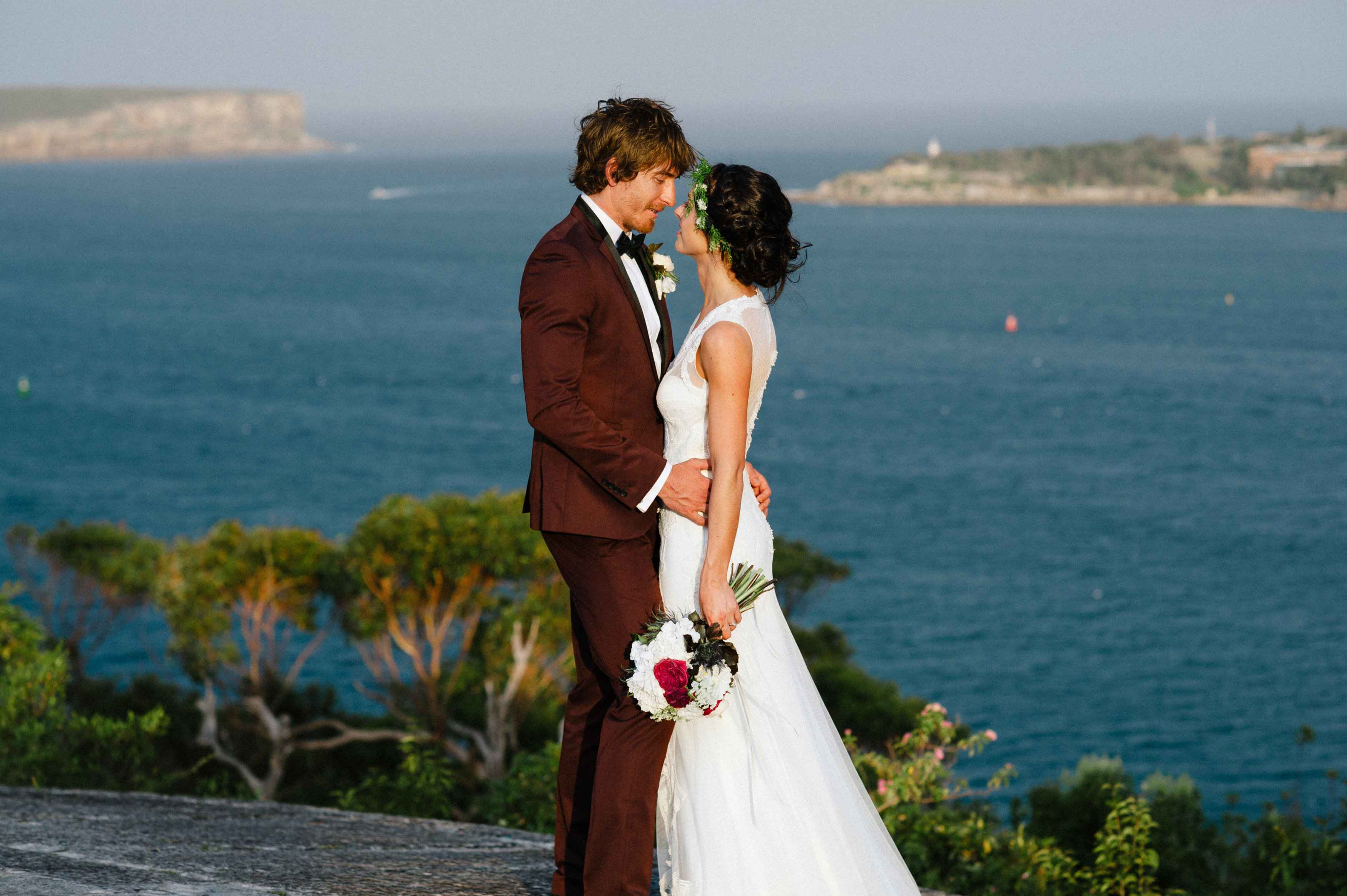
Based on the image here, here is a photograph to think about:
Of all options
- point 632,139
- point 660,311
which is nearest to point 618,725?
point 660,311

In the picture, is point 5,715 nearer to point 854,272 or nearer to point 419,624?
point 419,624

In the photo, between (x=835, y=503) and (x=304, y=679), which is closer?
(x=304, y=679)

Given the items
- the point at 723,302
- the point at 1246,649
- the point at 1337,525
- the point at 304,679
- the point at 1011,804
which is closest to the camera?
the point at 723,302

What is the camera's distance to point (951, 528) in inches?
2228

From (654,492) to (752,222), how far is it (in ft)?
2.97

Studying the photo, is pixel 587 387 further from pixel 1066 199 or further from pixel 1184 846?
pixel 1066 199

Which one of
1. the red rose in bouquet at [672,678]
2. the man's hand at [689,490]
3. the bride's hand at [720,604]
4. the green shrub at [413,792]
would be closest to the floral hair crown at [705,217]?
the man's hand at [689,490]

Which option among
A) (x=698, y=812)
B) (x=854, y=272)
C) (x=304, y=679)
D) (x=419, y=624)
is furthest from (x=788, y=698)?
(x=854, y=272)

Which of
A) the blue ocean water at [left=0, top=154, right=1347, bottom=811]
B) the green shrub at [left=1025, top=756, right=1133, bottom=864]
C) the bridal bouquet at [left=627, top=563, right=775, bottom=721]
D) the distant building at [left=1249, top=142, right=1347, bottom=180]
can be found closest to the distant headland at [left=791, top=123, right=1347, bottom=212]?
the distant building at [left=1249, top=142, right=1347, bottom=180]

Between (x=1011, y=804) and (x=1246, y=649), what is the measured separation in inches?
1478

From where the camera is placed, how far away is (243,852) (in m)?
4.98

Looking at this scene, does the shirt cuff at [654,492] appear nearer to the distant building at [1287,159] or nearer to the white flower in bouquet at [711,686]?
the white flower in bouquet at [711,686]

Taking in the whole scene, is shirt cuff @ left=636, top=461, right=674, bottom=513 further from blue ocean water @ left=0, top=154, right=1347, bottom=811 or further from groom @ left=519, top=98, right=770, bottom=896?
blue ocean water @ left=0, top=154, right=1347, bottom=811

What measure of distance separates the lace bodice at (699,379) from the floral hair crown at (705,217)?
0.56 ft
